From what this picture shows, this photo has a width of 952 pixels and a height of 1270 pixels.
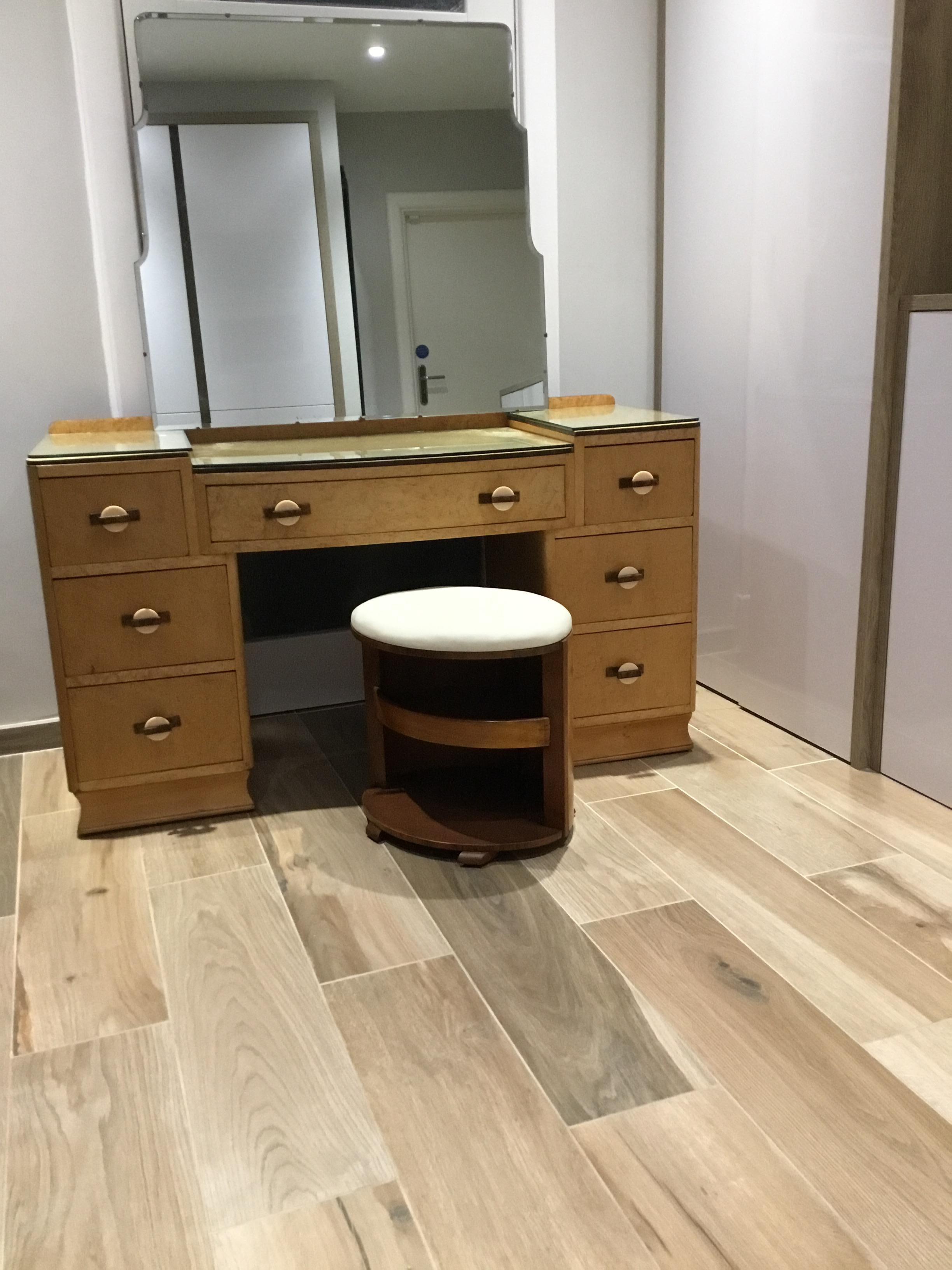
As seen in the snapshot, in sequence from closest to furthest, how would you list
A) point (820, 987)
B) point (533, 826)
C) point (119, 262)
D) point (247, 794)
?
point (820, 987) → point (533, 826) → point (247, 794) → point (119, 262)

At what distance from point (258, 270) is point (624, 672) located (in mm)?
1195

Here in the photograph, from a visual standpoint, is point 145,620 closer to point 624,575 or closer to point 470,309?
point 624,575

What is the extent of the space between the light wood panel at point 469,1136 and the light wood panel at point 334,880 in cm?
8

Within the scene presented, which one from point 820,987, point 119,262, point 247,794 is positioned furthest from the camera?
point 119,262

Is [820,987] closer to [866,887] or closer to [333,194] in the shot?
[866,887]

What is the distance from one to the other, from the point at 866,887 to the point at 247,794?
1210 mm

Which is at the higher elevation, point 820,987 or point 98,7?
point 98,7

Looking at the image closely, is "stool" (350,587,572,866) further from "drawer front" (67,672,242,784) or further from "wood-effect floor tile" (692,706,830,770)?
"wood-effect floor tile" (692,706,830,770)

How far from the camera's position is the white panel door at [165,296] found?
2.37 metres

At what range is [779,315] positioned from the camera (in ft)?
7.89

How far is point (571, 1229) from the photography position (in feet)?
3.91

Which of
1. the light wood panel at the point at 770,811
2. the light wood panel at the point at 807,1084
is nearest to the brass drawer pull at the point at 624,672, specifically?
the light wood panel at the point at 770,811

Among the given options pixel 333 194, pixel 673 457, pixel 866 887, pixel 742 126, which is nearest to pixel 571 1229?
pixel 866 887

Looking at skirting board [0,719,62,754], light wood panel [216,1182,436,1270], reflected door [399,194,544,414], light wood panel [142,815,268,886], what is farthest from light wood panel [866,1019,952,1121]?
skirting board [0,719,62,754]
